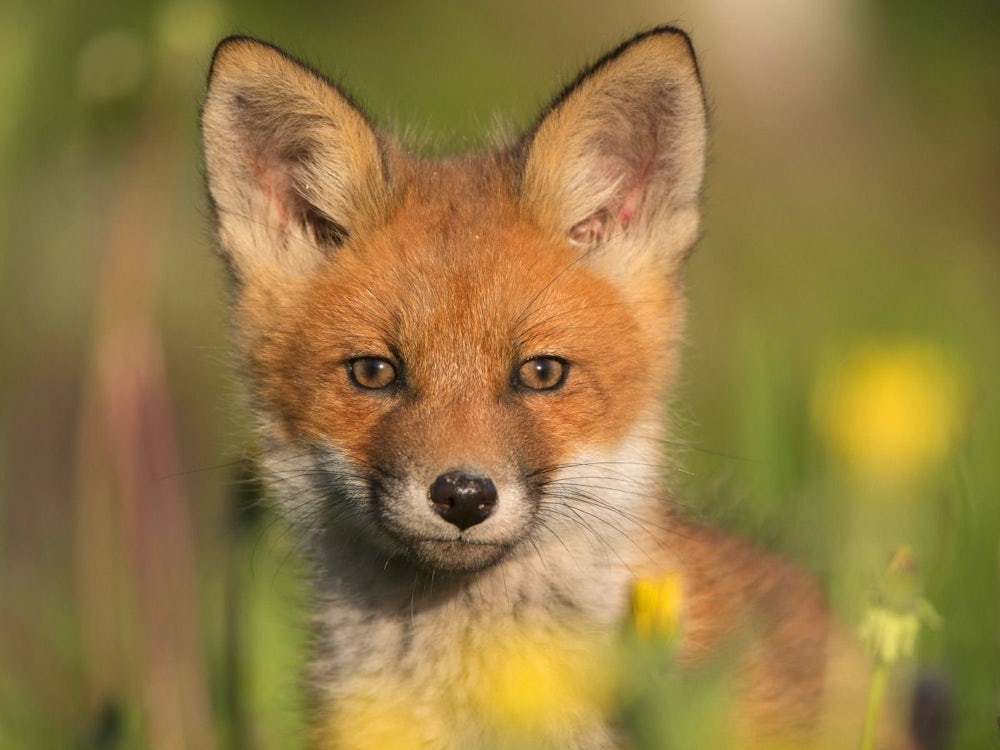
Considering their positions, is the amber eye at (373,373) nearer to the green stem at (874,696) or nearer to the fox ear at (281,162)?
the fox ear at (281,162)

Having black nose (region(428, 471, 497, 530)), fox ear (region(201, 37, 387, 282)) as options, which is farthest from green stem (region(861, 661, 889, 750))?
fox ear (region(201, 37, 387, 282))

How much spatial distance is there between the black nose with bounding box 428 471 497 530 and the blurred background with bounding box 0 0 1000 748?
0.59 m

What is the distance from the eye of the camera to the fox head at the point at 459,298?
256cm

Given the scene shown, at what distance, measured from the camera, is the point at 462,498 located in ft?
7.82

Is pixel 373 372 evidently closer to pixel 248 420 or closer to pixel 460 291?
pixel 460 291

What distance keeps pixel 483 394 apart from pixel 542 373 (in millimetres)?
178

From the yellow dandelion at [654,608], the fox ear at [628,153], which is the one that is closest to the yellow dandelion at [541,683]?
the yellow dandelion at [654,608]

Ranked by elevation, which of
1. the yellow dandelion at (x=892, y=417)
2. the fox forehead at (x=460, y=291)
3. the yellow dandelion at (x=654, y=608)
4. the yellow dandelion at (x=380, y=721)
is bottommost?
the yellow dandelion at (x=380, y=721)

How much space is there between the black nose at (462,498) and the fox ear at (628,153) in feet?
2.57

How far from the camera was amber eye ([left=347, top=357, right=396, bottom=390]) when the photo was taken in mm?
2693

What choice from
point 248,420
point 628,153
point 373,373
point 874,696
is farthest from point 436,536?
point 628,153

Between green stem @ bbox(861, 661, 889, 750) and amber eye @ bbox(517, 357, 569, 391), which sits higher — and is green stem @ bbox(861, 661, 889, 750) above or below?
below

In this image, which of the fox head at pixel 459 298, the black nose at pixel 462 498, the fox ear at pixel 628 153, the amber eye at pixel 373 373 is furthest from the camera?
the fox ear at pixel 628 153

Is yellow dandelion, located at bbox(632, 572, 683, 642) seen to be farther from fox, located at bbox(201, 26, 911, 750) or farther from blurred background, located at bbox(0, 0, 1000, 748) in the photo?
fox, located at bbox(201, 26, 911, 750)
